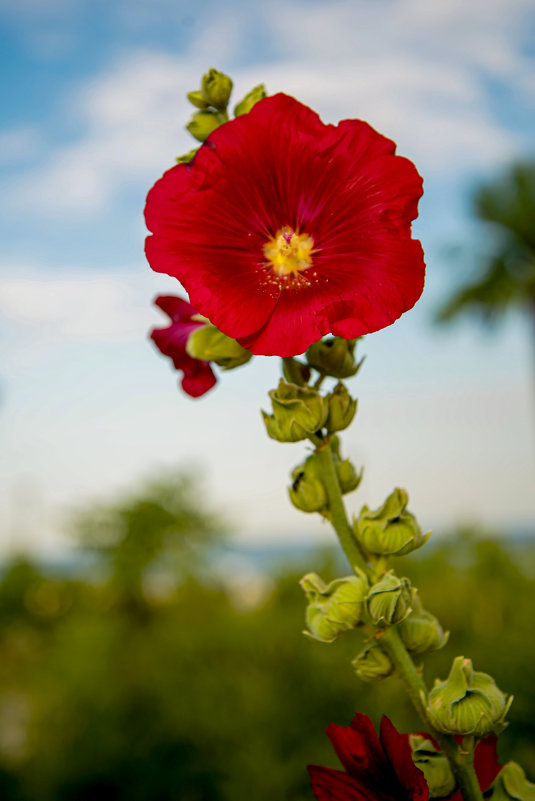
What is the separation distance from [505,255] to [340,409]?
1704 centimetres

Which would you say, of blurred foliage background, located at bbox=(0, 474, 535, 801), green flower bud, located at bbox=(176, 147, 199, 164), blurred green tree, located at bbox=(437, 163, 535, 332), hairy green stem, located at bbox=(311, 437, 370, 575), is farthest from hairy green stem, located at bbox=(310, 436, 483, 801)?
blurred green tree, located at bbox=(437, 163, 535, 332)

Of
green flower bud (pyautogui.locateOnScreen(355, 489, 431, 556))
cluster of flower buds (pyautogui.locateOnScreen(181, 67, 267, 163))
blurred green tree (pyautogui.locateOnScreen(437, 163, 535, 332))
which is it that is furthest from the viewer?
blurred green tree (pyautogui.locateOnScreen(437, 163, 535, 332))

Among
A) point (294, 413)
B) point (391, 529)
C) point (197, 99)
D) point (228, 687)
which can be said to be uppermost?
point (197, 99)

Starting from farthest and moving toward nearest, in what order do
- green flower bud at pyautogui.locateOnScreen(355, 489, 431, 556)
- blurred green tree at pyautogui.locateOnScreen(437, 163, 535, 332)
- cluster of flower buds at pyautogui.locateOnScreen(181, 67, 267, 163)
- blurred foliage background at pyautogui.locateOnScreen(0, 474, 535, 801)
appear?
blurred green tree at pyautogui.locateOnScreen(437, 163, 535, 332) → blurred foliage background at pyautogui.locateOnScreen(0, 474, 535, 801) → cluster of flower buds at pyautogui.locateOnScreen(181, 67, 267, 163) → green flower bud at pyautogui.locateOnScreen(355, 489, 431, 556)

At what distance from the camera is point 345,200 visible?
757 mm

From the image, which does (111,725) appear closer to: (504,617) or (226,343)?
(504,617)

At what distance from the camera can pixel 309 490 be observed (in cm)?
79

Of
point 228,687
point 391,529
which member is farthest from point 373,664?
point 228,687

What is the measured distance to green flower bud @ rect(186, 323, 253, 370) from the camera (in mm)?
851

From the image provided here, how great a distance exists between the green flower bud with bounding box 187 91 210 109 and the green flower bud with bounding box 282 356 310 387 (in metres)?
0.32

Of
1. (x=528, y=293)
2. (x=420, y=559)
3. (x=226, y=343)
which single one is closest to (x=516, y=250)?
(x=528, y=293)

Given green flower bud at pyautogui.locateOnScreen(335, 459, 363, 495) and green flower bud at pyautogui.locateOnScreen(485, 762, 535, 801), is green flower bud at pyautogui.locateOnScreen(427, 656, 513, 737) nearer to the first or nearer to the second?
green flower bud at pyautogui.locateOnScreen(485, 762, 535, 801)

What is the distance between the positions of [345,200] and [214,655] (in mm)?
4689

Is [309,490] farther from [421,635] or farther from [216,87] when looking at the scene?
[216,87]
